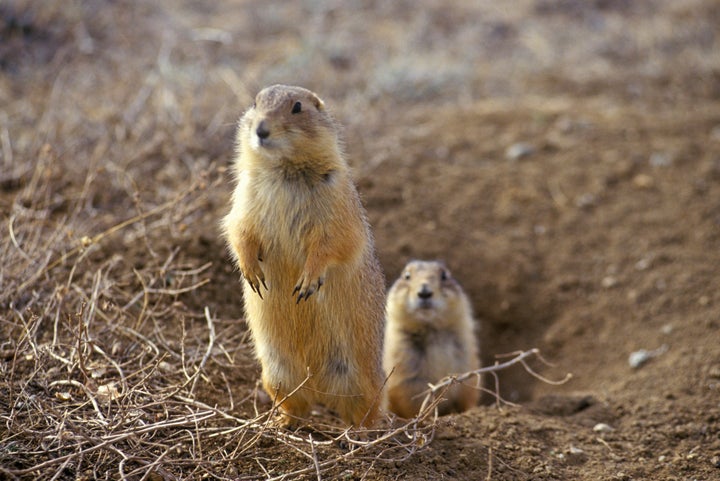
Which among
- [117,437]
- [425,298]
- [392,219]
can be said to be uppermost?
[392,219]

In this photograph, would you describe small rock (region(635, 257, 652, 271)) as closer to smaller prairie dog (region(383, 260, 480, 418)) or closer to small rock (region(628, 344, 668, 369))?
small rock (region(628, 344, 668, 369))

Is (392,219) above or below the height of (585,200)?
below

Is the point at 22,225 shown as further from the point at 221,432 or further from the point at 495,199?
the point at 495,199

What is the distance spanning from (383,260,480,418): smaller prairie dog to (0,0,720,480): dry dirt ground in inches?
28.1

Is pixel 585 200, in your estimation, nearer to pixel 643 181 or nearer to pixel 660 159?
pixel 643 181

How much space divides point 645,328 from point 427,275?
6.12 feet

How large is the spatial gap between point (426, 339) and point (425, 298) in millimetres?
403

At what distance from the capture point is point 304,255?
13.9ft

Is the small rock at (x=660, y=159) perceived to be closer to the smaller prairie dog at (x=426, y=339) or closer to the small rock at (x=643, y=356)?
the small rock at (x=643, y=356)

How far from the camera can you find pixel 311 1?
1361 centimetres

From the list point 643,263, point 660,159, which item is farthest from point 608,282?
point 660,159

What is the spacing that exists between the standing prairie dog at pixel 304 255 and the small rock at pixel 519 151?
14.2 ft

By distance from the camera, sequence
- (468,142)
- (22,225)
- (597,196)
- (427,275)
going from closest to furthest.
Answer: (22,225)
(427,275)
(597,196)
(468,142)

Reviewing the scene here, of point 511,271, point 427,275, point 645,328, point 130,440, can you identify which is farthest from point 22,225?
point 645,328
